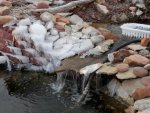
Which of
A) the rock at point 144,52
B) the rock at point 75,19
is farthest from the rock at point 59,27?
the rock at point 144,52

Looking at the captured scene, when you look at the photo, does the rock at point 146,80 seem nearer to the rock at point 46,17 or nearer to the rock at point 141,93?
the rock at point 141,93

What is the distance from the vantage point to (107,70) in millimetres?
6367

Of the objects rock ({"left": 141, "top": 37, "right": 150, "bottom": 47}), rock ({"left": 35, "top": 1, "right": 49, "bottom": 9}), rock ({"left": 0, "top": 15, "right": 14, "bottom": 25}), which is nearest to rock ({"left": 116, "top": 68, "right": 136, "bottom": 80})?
rock ({"left": 141, "top": 37, "right": 150, "bottom": 47})

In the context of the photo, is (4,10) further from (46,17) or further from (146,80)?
(146,80)

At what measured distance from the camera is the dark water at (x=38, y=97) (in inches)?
240

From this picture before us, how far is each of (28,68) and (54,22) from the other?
4.63 feet

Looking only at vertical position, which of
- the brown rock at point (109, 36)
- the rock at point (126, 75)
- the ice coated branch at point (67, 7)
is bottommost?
the brown rock at point (109, 36)

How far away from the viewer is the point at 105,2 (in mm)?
9688

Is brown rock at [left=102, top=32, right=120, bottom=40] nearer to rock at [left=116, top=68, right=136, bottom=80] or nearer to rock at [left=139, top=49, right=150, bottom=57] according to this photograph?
rock at [left=139, top=49, right=150, bottom=57]

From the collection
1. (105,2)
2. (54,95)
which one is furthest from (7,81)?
(105,2)

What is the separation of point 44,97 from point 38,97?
0.10 meters

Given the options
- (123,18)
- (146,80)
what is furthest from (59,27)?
(146,80)

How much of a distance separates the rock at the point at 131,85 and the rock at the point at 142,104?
0.42 metres

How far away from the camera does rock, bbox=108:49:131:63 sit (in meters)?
6.66
